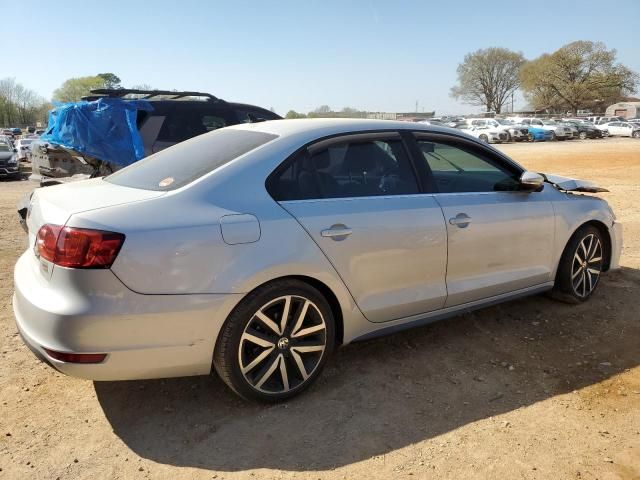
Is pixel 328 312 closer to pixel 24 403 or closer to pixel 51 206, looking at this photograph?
pixel 51 206

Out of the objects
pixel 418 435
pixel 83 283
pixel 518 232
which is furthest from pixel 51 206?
pixel 518 232

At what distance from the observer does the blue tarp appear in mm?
7188

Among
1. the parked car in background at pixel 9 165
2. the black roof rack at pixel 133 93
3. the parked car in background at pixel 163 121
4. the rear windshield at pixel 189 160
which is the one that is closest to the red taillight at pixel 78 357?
the rear windshield at pixel 189 160

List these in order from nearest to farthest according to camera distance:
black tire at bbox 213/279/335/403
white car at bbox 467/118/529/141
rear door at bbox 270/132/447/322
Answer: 1. black tire at bbox 213/279/335/403
2. rear door at bbox 270/132/447/322
3. white car at bbox 467/118/529/141

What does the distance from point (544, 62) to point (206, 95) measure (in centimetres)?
8296

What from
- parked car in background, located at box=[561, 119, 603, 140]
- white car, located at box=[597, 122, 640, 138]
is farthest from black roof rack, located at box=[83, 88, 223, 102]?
white car, located at box=[597, 122, 640, 138]

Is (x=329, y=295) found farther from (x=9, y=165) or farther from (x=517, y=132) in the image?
(x=517, y=132)

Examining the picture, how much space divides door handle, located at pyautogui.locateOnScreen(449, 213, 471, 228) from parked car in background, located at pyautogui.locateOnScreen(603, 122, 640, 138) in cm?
4901

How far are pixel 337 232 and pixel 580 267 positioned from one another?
2564mm

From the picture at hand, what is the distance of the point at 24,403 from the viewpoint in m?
3.10

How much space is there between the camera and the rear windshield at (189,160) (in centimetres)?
301

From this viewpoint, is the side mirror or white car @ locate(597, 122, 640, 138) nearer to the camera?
the side mirror

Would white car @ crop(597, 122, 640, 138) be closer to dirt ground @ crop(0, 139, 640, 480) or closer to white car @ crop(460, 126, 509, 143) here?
white car @ crop(460, 126, 509, 143)

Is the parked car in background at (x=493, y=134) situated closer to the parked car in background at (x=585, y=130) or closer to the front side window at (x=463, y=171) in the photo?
the parked car in background at (x=585, y=130)
